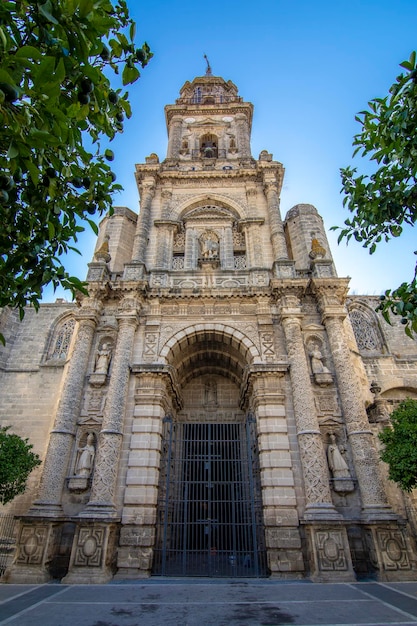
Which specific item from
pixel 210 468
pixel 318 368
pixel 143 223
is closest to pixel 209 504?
pixel 210 468

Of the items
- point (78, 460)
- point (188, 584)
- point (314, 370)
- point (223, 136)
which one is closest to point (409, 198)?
point (314, 370)

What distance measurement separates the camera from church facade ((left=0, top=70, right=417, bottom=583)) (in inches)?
359

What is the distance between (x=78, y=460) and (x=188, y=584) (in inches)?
179

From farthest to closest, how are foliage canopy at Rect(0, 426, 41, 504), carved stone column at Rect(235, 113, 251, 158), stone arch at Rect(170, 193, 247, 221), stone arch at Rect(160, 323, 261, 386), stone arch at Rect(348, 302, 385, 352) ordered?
carved stone column at Rect(235, 113, 251, 158)
stone arch at Rect(348, 302, 385, 352)
stone arch at Rect(170, 193, 247, 221)
stone arch at Rect(160, 323, 261, 386)
foliage canopy at Rect(0, 426, 41, 504)

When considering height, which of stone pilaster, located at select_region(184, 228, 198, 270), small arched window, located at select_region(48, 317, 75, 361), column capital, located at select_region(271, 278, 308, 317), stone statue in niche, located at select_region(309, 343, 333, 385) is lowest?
stone statue in niche, located at select_region(309, 343, 333, 385)

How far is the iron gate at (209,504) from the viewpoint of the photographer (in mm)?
10297

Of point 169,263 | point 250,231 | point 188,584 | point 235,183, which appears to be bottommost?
point 188,584

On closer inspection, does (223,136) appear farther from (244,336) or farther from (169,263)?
(244,336)

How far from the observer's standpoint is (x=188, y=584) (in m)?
8.17

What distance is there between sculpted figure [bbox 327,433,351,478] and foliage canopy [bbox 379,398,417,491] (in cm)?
129

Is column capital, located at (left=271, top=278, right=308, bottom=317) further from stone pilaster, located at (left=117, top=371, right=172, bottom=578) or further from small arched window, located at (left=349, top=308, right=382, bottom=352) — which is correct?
small arched window, located at (left=349, top=308, right=382, bottom=352)

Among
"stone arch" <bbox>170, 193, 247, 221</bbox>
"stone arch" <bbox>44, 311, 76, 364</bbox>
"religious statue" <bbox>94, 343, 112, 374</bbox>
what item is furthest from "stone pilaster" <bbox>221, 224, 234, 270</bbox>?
"stone arch" <bbox>44, 311, 76, 364</bbox>

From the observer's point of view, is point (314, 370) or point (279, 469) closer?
point (279, 469)

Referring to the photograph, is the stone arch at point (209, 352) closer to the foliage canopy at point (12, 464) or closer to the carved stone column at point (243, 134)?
the foliage canopy at point (12, 464)
